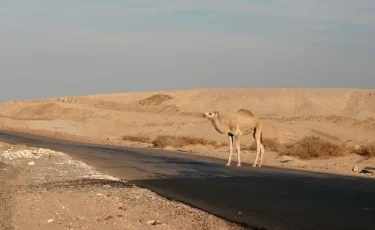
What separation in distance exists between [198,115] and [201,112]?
29.8 feet

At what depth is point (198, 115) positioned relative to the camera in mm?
74812

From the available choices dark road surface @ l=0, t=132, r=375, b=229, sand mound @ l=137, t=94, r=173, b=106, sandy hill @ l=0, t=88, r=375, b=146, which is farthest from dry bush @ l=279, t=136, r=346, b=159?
sand mound @ l=137, t=94, r=173, b=106

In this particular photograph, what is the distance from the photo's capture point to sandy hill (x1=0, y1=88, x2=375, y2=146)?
46.2 meters

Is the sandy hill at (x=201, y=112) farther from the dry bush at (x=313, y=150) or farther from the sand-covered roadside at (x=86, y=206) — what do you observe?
the sand-covered roadside at (x=86, y=206)

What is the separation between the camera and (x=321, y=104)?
3226 inches

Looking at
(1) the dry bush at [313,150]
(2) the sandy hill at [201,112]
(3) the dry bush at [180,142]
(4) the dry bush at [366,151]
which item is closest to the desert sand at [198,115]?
Result: (2) the sandy hill at [201,112]

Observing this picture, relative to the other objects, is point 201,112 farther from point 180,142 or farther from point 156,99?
point 180,142

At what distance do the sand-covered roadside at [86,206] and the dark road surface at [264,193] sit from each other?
58 centimetres

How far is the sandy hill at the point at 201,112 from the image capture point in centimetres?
4624

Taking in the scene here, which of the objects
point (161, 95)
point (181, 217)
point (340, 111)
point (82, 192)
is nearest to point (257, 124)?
point (82, 192)

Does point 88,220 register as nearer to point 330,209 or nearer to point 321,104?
point 330,209

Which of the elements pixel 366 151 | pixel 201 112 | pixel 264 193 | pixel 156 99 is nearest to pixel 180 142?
pixel 366 151

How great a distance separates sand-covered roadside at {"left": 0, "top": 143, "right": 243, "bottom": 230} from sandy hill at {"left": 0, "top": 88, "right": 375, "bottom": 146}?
24.1 meters

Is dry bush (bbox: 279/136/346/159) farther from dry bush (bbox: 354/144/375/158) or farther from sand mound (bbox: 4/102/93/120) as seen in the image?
sand mound (bbox: 4/102/93/120)
